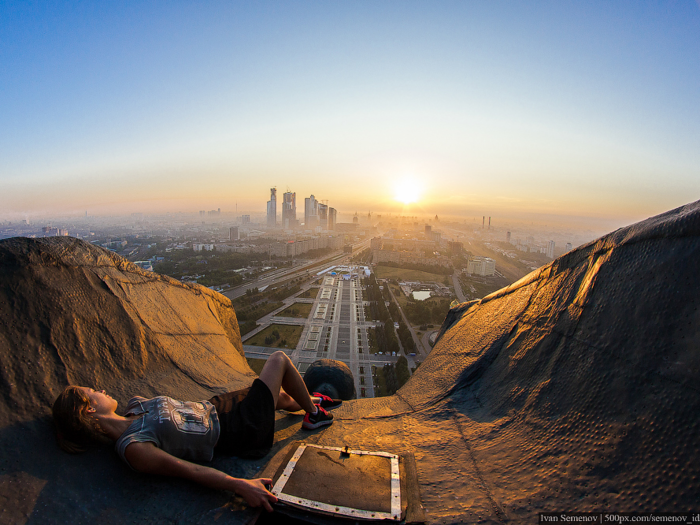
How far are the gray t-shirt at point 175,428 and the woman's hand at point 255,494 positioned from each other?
0.35 meters

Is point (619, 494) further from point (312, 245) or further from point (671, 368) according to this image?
point (312, 245)

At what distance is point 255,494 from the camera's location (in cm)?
155

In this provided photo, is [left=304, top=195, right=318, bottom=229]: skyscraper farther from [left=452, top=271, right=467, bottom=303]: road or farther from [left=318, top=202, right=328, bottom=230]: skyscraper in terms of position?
[left=452, top=271, right=467, bottom=303]: road

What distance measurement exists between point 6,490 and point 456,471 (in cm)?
204

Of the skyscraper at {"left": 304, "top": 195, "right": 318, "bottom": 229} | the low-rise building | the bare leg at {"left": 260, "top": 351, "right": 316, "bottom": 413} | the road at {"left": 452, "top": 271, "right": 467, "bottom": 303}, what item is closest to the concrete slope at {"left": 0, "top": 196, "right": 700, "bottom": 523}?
the bare leg at {"left": 260, "top": 351, "right": 316, "bottom": 413}

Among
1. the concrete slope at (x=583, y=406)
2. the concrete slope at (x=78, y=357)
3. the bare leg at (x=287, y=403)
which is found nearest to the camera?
the concrete slope at (x=583, y=406)

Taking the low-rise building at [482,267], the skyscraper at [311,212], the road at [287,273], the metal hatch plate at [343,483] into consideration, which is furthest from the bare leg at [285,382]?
the skyscraper at [311,212]

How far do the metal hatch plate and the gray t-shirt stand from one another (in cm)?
46

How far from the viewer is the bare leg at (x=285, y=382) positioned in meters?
2.19

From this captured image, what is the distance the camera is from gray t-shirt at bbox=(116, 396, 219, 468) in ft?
5.42

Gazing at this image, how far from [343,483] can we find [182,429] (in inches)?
35.1

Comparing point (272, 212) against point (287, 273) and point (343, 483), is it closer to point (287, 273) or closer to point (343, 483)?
point (287, 273)

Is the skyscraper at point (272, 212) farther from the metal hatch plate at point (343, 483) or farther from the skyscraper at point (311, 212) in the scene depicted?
the metal hatch plate at point (343, 483)

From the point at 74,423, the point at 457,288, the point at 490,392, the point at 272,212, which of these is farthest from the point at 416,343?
the point at 272,212
